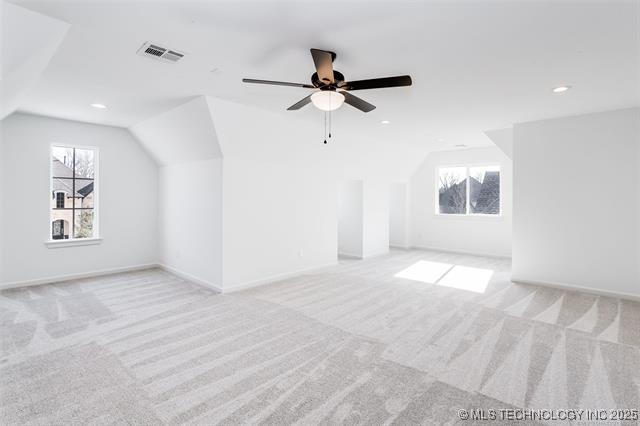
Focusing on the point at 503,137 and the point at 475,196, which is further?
the point at 475,196

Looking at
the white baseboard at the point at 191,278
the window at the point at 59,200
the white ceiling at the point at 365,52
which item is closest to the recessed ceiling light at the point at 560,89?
the white ceiling at the point at 365,52

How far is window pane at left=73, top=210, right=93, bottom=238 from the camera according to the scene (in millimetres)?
5539

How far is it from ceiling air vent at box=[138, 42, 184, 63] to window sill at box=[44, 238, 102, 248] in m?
4.16

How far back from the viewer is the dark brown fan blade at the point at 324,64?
2275mm

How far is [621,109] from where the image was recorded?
173 inches

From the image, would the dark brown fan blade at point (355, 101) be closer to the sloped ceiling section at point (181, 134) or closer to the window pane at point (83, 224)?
the sloped ceiling section at point (181, 134)

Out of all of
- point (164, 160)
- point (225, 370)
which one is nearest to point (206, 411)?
point (225, 370)

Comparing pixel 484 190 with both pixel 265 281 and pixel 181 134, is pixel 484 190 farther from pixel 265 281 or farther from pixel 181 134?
pixel 181 134

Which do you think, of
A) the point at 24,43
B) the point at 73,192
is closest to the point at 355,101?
the point at 24,43

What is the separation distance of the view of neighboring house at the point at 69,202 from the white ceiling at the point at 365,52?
141cm

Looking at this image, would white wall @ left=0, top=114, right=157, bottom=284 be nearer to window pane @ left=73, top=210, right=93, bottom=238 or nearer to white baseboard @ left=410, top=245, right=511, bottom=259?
window pane @ left=73, top=210, right=93, bottom=238

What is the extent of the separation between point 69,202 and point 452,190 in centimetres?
861

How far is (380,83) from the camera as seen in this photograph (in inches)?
99.7

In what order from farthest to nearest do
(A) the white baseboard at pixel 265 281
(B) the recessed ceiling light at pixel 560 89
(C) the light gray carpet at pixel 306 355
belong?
(A) the white baseboard at pixel 265 281
(B) the recessed ceiling light at pixel 560 89
(C) the light gray carpet at pixel 306 355
